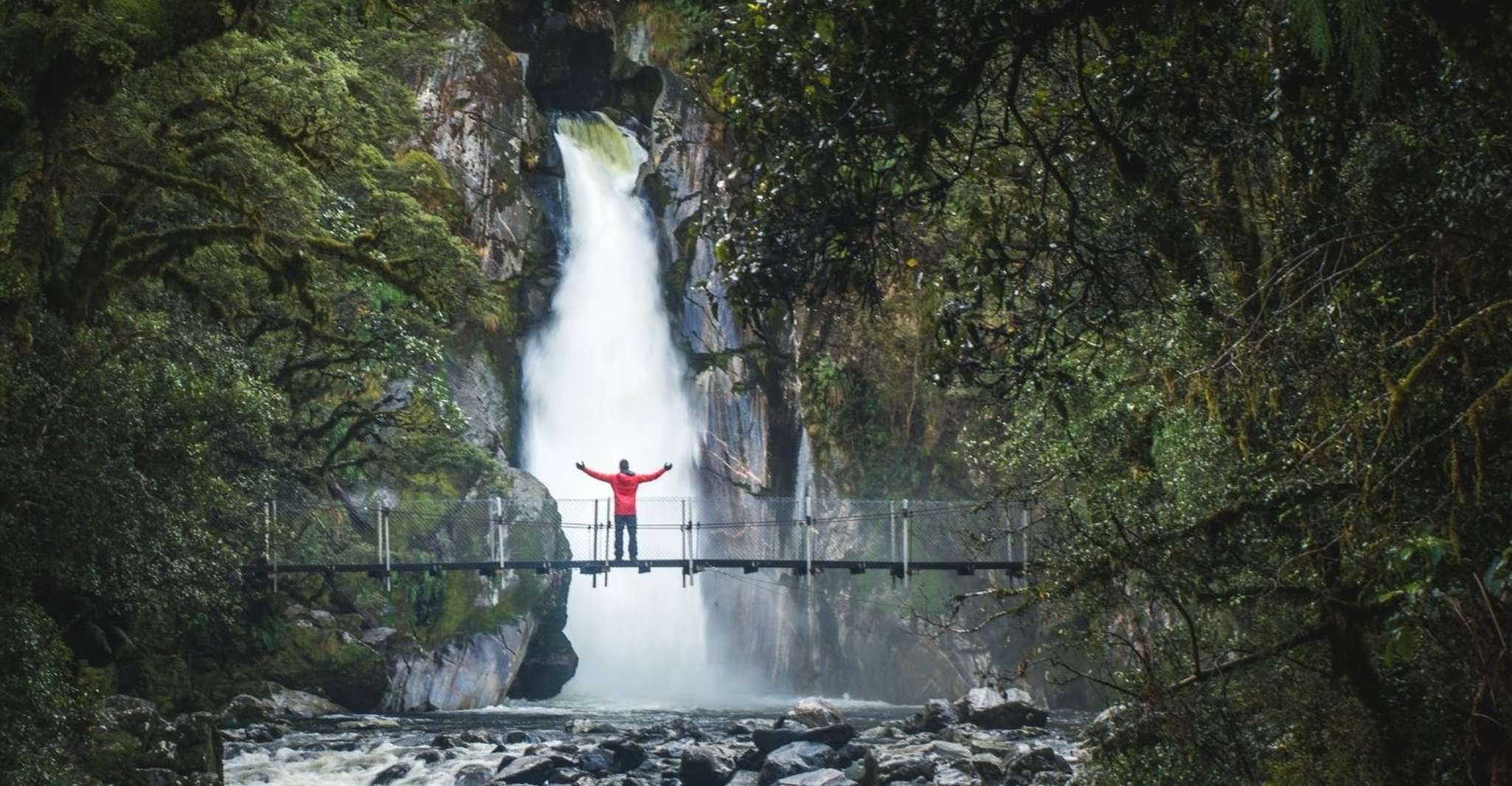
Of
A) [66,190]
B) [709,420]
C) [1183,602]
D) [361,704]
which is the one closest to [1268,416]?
[1183,602]

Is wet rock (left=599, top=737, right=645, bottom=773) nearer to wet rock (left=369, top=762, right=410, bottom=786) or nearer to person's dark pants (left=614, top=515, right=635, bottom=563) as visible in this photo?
wet rock (left=369, top=762, right=410, bottom=786)

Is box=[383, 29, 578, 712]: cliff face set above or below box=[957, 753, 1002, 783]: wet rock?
above

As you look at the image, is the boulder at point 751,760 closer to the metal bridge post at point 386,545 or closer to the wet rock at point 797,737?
the wet rock at point 797,737

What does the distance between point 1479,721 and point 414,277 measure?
10.8m

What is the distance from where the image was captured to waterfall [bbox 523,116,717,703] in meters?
29.2

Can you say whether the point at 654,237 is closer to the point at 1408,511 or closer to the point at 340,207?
the point at 340,207

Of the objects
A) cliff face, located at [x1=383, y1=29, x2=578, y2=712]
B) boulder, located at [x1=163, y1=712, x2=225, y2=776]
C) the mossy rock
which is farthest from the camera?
cliff face, located at [x1=383, y1=29, x2=578, y2=712]

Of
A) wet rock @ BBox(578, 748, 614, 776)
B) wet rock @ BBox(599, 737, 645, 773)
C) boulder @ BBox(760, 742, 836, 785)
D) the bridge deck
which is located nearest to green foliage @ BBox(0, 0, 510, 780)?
the bridge deck

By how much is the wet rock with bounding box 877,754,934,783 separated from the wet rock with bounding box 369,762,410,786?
4.75 metres

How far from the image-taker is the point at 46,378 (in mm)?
10258

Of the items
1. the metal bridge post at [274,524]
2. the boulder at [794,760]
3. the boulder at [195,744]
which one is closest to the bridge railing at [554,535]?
the metal bridge post at [274,524]

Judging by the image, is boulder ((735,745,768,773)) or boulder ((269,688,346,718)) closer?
boulder ((735,745,768,773))

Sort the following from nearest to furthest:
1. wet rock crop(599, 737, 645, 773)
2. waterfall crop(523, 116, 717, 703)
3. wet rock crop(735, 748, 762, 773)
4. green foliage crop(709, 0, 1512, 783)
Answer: green foliage crop(709, 0, 1512, 783)
wet rock crop(735, 748, 762, 773)
wet rock crop(599, 737, 645, 773)
waterfall crop(523, 116, 717, 703)

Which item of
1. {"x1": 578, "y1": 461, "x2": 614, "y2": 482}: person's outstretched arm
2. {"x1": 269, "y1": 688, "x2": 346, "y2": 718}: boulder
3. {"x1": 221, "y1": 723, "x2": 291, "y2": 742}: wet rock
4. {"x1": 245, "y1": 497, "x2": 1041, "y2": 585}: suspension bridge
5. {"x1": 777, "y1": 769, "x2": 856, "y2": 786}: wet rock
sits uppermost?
{"x1": 578, "y1": 461, "x2": 614, "y2": 482}: person's outstretched arm
